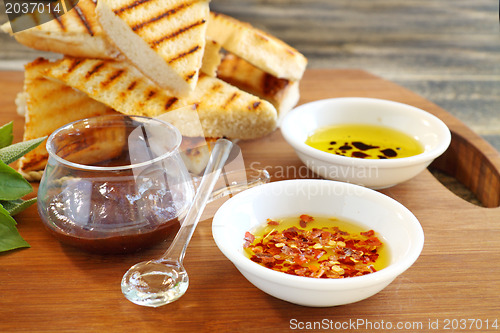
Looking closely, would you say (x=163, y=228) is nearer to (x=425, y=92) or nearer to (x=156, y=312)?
(x=156, y=312)

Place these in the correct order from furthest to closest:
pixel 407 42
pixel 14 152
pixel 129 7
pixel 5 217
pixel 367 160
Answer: pixel 407 42
pixel 129 7
pixel 367 160
pixel 14 152
pixel 5 217

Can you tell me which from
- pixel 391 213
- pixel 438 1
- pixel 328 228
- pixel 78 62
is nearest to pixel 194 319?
pixel 328 228

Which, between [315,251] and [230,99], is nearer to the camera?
[315,251]

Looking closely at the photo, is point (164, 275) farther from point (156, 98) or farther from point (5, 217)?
Result: point (156, 98)

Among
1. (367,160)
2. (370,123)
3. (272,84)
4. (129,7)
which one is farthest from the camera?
(272,84)

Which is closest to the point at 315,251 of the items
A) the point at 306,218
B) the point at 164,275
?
the point at 306,218

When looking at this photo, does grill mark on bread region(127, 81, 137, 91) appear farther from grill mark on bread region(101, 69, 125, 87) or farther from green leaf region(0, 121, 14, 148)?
green leaf region(0, 121, 14, 148)

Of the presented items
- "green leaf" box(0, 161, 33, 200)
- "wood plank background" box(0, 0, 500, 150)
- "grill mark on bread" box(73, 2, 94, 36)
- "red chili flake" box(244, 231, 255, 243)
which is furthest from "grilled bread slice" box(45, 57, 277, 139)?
"wood plank background" box(0, 0, 500, 150)
